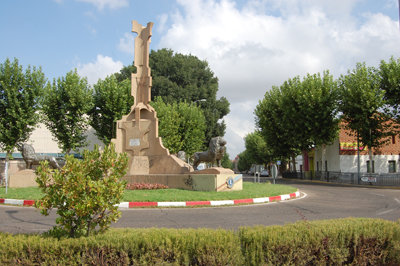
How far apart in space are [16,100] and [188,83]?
26341 mm

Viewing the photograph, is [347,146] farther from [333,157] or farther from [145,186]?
[145,186]

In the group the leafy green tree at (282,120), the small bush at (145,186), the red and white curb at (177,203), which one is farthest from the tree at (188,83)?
the red and white curb at (177,203)

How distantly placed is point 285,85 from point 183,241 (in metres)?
32.4

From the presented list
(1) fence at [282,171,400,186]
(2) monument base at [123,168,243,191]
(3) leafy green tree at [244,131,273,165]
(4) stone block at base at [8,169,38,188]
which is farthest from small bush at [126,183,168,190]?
(3) leafy green tree at [244,131,273,165]

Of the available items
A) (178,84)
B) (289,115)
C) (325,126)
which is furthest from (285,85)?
(178,84)

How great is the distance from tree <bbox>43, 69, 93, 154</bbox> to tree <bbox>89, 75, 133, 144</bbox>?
4.63 feet

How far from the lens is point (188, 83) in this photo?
4797cm

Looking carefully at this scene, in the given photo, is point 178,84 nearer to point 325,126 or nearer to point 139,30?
point 325,126

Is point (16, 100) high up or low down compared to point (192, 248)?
up

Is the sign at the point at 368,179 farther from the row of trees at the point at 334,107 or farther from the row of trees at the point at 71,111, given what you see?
the row of trees at the point at 71,111

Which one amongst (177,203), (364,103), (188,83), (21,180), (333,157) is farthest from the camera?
(188,83)

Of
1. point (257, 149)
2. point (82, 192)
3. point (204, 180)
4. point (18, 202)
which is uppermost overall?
point (257, 149)

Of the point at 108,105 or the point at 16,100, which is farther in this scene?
the point at 108,105

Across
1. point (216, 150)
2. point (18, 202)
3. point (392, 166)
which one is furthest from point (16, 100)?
point (392, 166)
